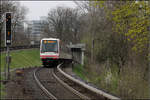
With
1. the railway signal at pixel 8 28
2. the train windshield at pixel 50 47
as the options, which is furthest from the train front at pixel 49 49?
the railway signal at pixel 8 28

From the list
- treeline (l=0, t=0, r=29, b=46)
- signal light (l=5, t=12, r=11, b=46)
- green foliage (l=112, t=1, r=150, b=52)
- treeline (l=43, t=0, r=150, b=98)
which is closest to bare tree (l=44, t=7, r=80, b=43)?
treeline (l=43, t=0, r=150, b=98)

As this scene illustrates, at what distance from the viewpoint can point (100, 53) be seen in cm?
3288

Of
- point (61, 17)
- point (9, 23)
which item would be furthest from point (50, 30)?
point (9, 23)

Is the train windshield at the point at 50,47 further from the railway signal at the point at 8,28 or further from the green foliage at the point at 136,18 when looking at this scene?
the green foliage at the point at 136,18

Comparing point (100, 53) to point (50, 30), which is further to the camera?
point (50, 30)

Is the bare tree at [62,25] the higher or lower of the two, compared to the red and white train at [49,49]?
higher

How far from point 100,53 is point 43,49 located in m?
10.1

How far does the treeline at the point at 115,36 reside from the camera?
12.5 m

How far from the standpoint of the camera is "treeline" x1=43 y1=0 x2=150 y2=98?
1245 centimetres

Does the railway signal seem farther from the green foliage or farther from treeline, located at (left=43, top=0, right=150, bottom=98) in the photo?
the green foliage

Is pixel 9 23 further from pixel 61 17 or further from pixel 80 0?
pixel 61 17

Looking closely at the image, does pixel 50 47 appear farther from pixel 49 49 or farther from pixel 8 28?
pixel 8 28

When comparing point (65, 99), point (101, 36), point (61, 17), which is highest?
point (61, 17)

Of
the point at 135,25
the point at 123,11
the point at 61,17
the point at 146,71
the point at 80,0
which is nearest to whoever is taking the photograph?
the point at 135,25
